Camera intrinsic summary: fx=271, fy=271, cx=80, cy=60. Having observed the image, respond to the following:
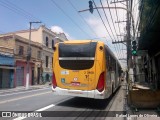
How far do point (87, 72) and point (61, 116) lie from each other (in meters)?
3.23

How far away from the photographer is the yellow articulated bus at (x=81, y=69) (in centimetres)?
1268

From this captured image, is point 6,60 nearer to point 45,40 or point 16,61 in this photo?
point 16,61

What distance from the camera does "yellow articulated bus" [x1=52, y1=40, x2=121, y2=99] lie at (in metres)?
12.7

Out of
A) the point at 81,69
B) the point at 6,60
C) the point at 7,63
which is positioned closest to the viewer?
the point at 81,69

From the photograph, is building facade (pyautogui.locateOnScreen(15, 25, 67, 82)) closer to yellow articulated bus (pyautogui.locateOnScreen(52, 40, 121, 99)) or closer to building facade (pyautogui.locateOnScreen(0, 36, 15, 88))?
building facade (pyautogui.locateOnScreen(0, 36, 15, 88))

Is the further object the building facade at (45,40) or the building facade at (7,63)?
the building facade at (45,40)

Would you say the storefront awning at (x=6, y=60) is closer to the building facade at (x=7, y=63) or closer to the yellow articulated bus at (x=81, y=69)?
the building facade at (x=7, y=63)

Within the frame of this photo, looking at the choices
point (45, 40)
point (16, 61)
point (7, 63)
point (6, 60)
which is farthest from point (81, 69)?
point (45, 40)

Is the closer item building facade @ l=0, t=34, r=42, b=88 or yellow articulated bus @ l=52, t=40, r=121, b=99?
yellow articulated bus @ l=52, t=40, r=121, b=99

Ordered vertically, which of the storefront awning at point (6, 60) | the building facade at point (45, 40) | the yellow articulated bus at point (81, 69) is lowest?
the yellow articulated bus at point (81, 69)

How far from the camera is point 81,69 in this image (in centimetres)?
1301

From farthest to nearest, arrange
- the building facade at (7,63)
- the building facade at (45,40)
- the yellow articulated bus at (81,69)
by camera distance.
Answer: the building facade at (45,40) → the building facade at (7,63) → the yellow articulated bus at (81,69)

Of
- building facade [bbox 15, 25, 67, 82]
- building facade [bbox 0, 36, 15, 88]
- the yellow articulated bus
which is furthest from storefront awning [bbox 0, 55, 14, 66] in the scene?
the yellow articulated bus

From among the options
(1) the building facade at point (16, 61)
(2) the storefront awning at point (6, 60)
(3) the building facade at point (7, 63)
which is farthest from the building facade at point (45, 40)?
(2) the storefront awning at point (6, 60)
